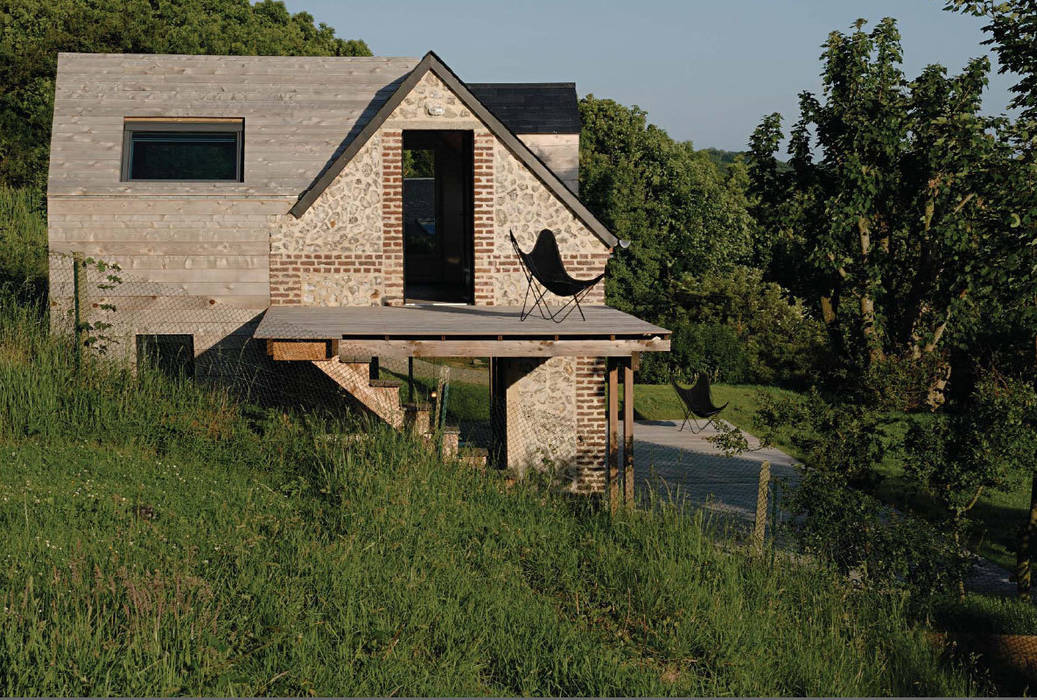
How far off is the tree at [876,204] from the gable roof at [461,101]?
25.9ft

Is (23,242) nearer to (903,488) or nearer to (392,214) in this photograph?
(392,214)

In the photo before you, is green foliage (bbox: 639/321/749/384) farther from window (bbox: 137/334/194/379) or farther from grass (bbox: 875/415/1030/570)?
window (bbox: 137/334/194/379)

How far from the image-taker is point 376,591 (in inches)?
323

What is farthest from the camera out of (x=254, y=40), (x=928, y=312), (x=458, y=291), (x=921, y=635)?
(x=254, y=40)

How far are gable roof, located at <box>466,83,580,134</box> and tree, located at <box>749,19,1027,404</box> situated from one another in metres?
6.26

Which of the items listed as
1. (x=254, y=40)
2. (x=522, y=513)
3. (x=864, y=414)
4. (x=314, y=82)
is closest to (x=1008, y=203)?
(x=864, y=414)

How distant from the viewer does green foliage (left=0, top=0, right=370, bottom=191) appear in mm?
34562

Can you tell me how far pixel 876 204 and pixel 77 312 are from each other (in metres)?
16.3

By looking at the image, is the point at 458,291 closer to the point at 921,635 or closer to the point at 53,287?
the point at 53,287

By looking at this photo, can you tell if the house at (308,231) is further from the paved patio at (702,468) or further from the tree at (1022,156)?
the tree at (1022,156)

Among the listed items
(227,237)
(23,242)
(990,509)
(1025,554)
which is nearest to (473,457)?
(227,237)

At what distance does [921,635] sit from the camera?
890cm

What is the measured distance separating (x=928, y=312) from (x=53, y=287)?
18689 millimetres

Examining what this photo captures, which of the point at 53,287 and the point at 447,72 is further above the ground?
the point at 447,72
